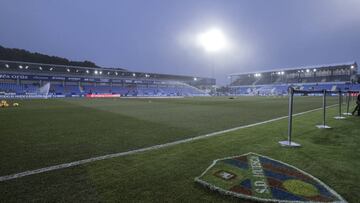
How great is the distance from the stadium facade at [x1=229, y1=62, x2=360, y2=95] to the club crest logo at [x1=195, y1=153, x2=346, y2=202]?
210ft

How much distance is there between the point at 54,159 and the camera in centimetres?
391

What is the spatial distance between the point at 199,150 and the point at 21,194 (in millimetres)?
2975

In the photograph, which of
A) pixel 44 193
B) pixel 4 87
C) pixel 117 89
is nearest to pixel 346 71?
pixel 117 89

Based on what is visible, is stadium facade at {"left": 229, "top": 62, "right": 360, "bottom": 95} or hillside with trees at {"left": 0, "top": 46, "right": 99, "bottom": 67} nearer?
stadium facade at {"left": 229, "top": 62, "right": 360, "bottom": 95}

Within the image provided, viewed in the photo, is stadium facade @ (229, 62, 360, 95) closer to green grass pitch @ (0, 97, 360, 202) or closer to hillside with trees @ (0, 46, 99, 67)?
green grass pitch @ (0, 97, 360, 202)

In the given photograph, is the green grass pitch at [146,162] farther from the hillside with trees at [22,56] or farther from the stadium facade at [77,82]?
the hillside with trees at [22,56]

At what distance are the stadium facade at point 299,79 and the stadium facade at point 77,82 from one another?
26.9 m

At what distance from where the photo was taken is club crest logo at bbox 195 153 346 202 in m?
2.50

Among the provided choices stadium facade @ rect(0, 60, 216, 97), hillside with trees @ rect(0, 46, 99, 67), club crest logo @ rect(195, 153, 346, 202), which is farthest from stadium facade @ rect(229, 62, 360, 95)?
hillside with trees @ rect(0, 46, 99, 67)

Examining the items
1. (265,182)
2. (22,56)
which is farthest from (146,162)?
(22,56)

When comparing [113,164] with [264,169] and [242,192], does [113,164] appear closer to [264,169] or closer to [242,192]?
[242,192]

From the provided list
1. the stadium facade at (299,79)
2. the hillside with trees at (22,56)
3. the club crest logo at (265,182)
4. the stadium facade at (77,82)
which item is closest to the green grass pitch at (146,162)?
the club crest logo at (265,182)

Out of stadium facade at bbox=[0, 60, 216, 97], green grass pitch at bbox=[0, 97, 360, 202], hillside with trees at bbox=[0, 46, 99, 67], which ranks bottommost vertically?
green grass pitch at bbox=[0, 97, 360, 202]

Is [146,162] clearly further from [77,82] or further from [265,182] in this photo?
[77,82]
